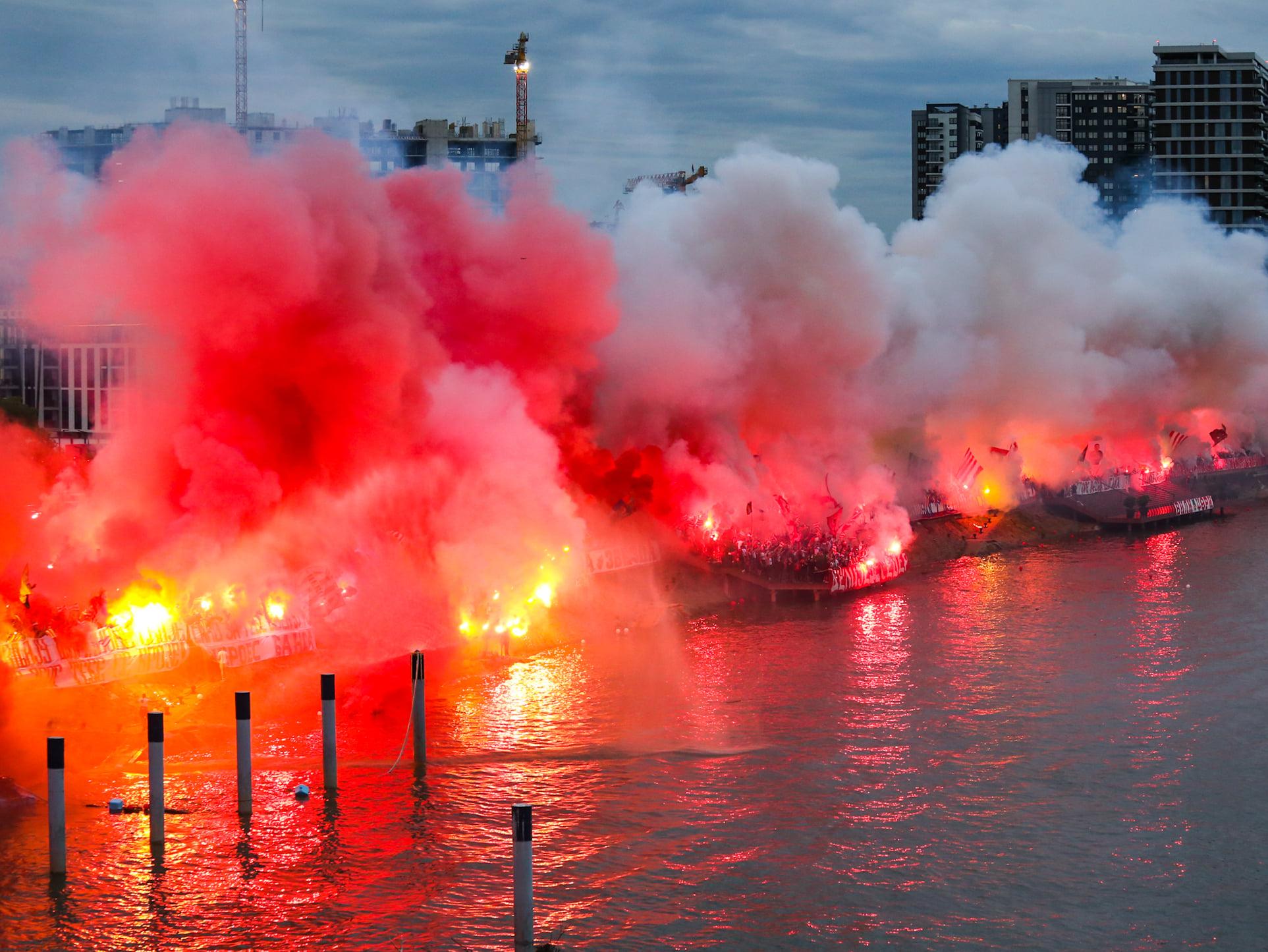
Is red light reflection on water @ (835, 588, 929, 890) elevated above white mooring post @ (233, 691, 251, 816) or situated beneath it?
situated beneath

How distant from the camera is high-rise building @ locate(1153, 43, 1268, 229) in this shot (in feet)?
439

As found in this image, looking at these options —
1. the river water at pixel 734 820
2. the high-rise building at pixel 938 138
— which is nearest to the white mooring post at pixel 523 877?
the river water at pixel 734 820

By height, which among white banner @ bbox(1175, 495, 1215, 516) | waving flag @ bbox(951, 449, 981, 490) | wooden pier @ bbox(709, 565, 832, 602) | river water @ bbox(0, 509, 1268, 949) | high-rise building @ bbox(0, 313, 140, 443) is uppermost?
high-rise building @ bbox(0, 313, 140, 443)

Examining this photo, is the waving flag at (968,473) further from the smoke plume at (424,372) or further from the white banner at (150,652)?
the white banner at (150,652)

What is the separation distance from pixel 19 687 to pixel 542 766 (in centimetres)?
981

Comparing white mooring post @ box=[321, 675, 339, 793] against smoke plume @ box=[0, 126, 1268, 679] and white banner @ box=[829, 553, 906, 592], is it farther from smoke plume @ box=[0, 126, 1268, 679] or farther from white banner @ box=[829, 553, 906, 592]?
white banner @ box=[829, 553, 906, 592]

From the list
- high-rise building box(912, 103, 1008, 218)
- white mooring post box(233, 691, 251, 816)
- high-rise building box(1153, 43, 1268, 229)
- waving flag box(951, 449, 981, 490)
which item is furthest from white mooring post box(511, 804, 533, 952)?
high-rise building box(912, 103, 1008, 218)

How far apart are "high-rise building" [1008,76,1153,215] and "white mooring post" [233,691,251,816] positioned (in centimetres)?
13369

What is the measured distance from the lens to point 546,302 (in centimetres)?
3716

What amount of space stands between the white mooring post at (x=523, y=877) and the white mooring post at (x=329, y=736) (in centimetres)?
598

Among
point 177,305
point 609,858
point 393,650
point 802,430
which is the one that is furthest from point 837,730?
point 802,430

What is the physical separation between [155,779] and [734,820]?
779cm

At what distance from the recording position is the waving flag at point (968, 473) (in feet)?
192

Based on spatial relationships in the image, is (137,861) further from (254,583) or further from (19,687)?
(254,583)
